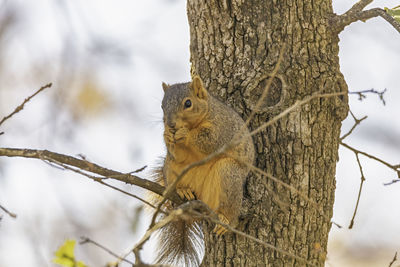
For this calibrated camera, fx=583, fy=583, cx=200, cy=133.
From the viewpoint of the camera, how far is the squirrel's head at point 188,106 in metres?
2.58

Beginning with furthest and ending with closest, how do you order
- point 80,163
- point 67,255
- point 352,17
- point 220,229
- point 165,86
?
point 165,86
point 352,17
point 220,229
point 80,163
point 67,255

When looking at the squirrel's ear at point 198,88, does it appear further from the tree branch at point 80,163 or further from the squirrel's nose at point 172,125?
the tree branch at point 80,163

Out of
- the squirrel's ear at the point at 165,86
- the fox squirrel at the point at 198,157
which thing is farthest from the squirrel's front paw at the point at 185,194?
the squirrel's ear at the point at 165,86

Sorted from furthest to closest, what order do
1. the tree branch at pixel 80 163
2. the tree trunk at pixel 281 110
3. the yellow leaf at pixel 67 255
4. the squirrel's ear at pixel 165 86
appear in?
the squirrel's ear at pixel 165 86
the tree trunk at pixel 281 110
the tree branch at pixel 80 163
the yellow leaf at pixel 67 255

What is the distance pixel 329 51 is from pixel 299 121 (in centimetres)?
34

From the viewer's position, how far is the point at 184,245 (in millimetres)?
2721

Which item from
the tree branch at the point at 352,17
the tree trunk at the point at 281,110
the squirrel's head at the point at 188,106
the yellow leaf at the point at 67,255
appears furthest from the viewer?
the squirrel's head at the point at 188,106

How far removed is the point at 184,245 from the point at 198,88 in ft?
2.41

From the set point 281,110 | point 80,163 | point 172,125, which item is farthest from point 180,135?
point 80,163

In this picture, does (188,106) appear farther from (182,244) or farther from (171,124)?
(182,244)

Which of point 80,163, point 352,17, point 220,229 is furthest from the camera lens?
point 352,17

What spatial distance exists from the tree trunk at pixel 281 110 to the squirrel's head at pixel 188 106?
0.38 ft

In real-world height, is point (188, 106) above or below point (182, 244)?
above

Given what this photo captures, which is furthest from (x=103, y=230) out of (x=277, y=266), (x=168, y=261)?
(x=277, y=266)
